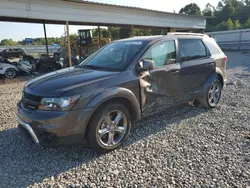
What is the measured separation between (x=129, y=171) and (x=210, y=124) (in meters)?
2.17

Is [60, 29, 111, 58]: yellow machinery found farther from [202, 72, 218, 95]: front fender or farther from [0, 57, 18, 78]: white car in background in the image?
[202, 72, 218, 95]: front fender

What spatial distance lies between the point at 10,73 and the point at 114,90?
936 centimetres

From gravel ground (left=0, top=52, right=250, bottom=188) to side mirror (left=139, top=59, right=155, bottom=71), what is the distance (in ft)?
3.97

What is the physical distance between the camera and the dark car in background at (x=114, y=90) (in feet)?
9.04

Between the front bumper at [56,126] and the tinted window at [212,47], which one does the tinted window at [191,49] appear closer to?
the tinted window at [212,47]

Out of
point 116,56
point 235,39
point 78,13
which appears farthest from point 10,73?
point 235,39

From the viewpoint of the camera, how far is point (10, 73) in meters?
10.4

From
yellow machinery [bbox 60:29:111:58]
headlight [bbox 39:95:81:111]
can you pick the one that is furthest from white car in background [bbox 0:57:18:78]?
headlight [bbox 39:95:81:111]

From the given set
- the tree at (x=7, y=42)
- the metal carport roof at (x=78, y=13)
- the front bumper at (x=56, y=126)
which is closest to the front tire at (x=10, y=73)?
the metal carport roof at (x=78, y=13)

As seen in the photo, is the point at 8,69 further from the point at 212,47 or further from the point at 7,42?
the point at 7,42

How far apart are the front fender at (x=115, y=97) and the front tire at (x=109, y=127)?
0.13 metres

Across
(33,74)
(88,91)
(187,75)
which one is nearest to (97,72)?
(88,91)

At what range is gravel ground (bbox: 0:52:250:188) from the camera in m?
2.54

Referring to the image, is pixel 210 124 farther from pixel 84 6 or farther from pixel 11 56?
pixel 11 56
